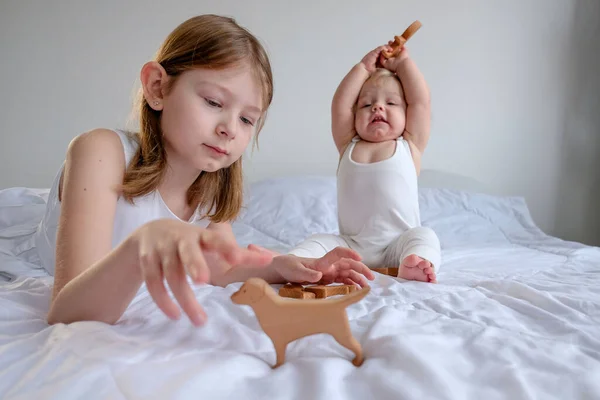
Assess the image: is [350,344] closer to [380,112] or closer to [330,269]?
[330,269]

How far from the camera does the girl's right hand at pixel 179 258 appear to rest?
521 millimetres

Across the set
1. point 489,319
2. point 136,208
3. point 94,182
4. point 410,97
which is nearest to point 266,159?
point 410,97

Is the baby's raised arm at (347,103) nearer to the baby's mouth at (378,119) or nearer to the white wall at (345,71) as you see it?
the baby's mouth at (378,119)

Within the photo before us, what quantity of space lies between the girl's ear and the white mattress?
0.37 m

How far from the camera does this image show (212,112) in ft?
3.20

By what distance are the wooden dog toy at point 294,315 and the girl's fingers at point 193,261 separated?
0.10 m

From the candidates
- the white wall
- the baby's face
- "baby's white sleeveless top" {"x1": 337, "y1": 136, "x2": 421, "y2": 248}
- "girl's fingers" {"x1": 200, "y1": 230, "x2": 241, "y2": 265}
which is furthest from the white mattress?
the white wall

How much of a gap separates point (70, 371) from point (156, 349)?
98 mm

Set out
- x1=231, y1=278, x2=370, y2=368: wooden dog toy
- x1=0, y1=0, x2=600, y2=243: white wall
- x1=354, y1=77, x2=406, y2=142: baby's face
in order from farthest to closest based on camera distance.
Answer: x1=0, y1=0, x2=600, y2=243: white wall < x1=354, y1=77, x2=406, y2=142: baby's face < x1=231, y1=278, x2=370, y2=368: wooden dog toy

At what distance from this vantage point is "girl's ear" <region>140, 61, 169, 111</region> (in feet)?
3.45

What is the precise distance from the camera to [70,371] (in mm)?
544

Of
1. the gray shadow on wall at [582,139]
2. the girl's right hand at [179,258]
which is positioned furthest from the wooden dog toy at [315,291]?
the gray shadow on wall at [582,139]

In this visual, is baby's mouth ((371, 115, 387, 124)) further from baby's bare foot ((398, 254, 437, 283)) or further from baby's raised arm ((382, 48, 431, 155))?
baby's bare foot ((398, 254, 437, 283))

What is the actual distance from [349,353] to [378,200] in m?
0.88
